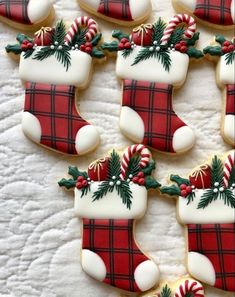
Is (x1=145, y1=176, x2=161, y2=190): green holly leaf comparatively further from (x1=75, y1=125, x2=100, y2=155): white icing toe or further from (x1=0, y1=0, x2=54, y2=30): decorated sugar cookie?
(x1=0, y1=0, x2=54, y2=30): decorated sugar cookie

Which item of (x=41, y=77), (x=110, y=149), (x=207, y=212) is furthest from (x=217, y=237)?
(x=41, y=77)

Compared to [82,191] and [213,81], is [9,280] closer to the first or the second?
[82,191]

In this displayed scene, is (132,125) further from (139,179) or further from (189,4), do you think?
(189,4)

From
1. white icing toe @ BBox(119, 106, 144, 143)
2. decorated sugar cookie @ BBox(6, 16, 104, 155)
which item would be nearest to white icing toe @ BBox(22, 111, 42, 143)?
decorated sugar cookie @ BBox(6, 16, 104, 155)

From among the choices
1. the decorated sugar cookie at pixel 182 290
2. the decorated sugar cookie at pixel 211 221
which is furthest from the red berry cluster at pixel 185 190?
the decorated sugar cookie at pixel 182 290

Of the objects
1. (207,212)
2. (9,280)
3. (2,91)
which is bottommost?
(9,280)

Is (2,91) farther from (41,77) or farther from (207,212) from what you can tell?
(207,212)

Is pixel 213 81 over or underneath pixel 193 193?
over
